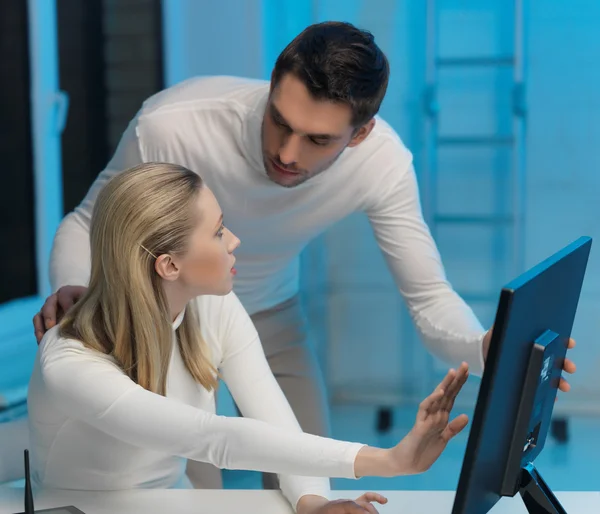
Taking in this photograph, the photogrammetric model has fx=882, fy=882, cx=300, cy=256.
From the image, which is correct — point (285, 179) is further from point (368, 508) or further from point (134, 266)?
point (368, 508)

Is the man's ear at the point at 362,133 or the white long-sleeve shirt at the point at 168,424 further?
the man's ear at the point at 362,133

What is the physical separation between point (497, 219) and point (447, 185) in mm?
284

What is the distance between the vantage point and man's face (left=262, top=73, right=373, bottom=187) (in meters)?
1.77

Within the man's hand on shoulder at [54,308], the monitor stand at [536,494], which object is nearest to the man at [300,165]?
the man's hand on shoulder at [54,308]

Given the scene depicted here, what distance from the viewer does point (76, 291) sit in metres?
1.73

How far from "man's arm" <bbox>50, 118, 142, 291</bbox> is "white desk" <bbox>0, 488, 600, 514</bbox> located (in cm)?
51

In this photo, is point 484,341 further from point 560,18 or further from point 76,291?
point 560,18

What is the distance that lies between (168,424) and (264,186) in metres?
0.81

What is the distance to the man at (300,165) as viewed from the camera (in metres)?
1.79

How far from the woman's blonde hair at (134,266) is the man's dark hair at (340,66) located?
360mm

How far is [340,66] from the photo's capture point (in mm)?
1780

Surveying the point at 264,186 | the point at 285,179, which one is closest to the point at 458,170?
the point at 264,186

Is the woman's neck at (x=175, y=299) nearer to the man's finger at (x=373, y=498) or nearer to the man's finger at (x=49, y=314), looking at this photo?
the man's finger at (x=49, y=314)

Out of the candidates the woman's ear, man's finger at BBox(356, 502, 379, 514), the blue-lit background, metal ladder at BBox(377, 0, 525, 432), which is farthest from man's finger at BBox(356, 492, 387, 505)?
metal ladder at BBox(377, 0, 525, 432)
